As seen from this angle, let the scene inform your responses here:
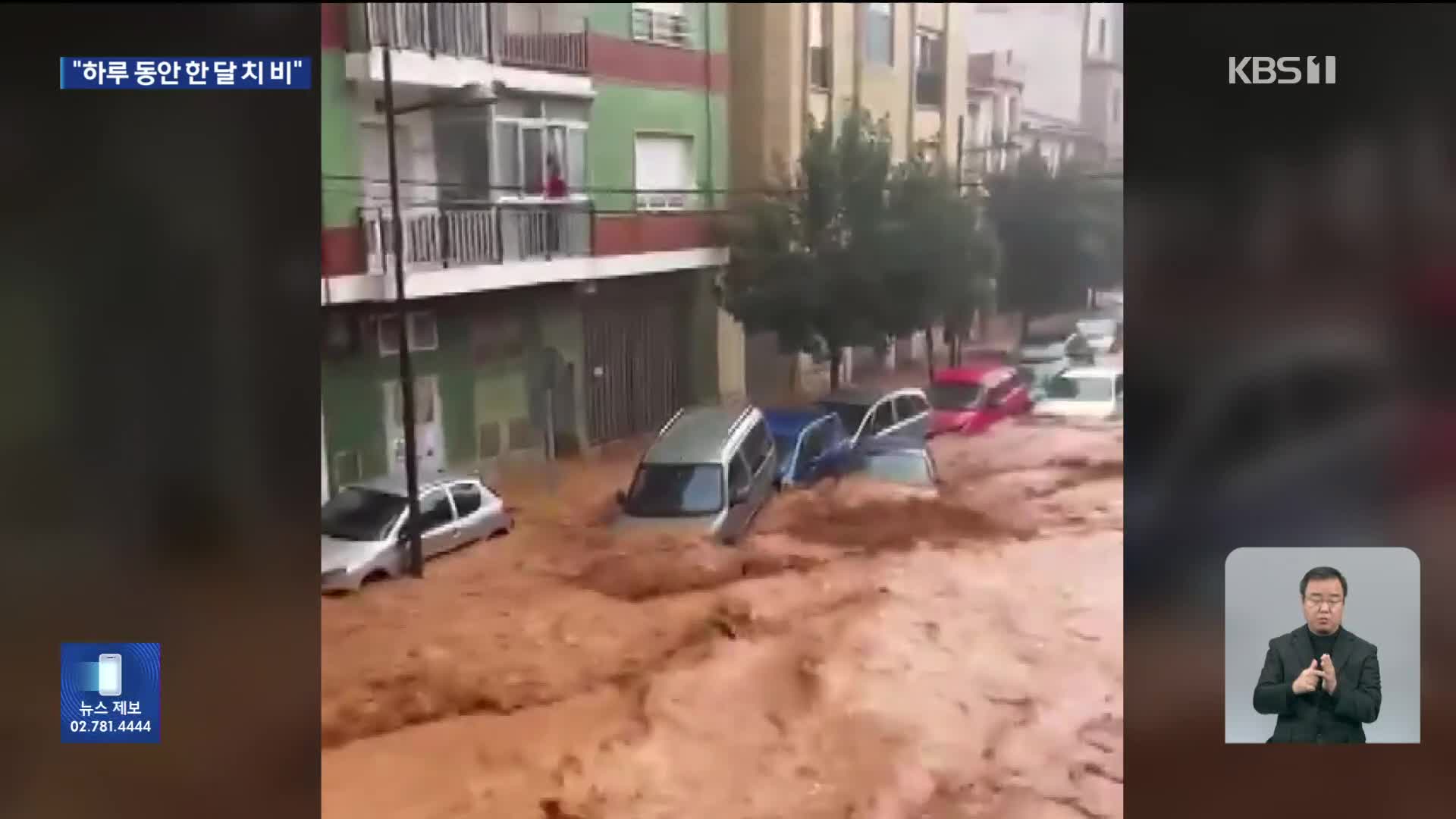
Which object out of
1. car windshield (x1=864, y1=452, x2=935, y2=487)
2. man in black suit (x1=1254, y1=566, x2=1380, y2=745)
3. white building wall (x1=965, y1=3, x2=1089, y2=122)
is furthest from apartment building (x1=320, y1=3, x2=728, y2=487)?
man in black suit (x1=1254, y1=566, x2=1380, y2=745)

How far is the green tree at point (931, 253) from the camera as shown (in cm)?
147

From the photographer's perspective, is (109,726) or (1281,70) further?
(109,726)

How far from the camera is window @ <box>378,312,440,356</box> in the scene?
4.85 ft

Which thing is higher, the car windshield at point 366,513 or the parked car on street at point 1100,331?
the parked car on street at point 1100,331

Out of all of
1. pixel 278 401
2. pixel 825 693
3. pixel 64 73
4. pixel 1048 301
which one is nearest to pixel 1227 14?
pixel 1048 301

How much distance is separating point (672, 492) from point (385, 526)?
1.13 ft

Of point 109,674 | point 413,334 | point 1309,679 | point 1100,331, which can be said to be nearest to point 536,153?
point 413,334

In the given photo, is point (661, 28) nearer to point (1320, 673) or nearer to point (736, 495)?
point (736, 495)

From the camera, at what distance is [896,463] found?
1501mm

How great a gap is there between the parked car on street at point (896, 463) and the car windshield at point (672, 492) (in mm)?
170

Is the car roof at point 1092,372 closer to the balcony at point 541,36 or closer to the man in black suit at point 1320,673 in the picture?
the man in black suit at point 1320,673

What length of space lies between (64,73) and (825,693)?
118 centimetres

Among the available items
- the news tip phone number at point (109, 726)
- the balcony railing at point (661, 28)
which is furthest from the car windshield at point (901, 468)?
the news tip phone number at point (109, 726)

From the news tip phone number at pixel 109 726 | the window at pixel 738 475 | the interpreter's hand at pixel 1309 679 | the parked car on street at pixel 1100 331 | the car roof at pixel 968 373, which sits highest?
the parked car on street at pixel 1100 331
